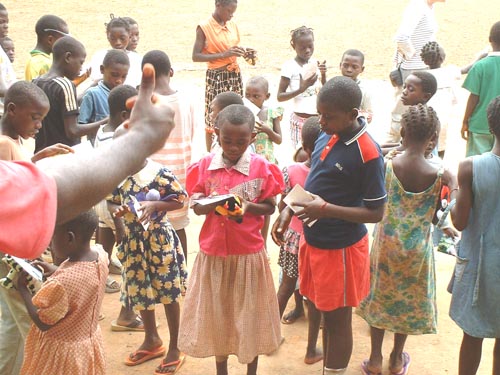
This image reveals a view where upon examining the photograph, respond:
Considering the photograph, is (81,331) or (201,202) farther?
(201,202)

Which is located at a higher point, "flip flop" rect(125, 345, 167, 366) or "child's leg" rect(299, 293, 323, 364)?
"child's leg" rect(299, 293, 323, 364)

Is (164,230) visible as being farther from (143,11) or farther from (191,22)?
(143,11)

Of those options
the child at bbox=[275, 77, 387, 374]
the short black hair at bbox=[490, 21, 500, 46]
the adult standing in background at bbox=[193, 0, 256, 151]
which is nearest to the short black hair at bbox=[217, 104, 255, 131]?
the child at bbox=[275, 77, 387, 374]

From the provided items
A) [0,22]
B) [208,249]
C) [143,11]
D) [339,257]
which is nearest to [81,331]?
[208,249]

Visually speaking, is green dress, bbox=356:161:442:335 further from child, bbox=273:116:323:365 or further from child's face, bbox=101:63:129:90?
child's face, bbox=101:63:129:90

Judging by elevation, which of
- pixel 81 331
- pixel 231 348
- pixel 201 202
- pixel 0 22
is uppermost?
pixel 0 22

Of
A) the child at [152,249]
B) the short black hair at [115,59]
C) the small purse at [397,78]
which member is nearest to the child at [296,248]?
the child at [152,249]

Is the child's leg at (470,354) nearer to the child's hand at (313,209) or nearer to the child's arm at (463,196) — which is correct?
the child's arm at (463,196)

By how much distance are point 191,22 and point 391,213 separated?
48.5ft

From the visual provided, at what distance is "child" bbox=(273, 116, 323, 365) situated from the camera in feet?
13.4

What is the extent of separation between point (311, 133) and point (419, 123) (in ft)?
2.40

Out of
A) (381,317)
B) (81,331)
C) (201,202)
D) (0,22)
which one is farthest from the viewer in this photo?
(0,22)

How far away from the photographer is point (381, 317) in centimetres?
394

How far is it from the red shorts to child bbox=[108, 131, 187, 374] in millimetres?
927
